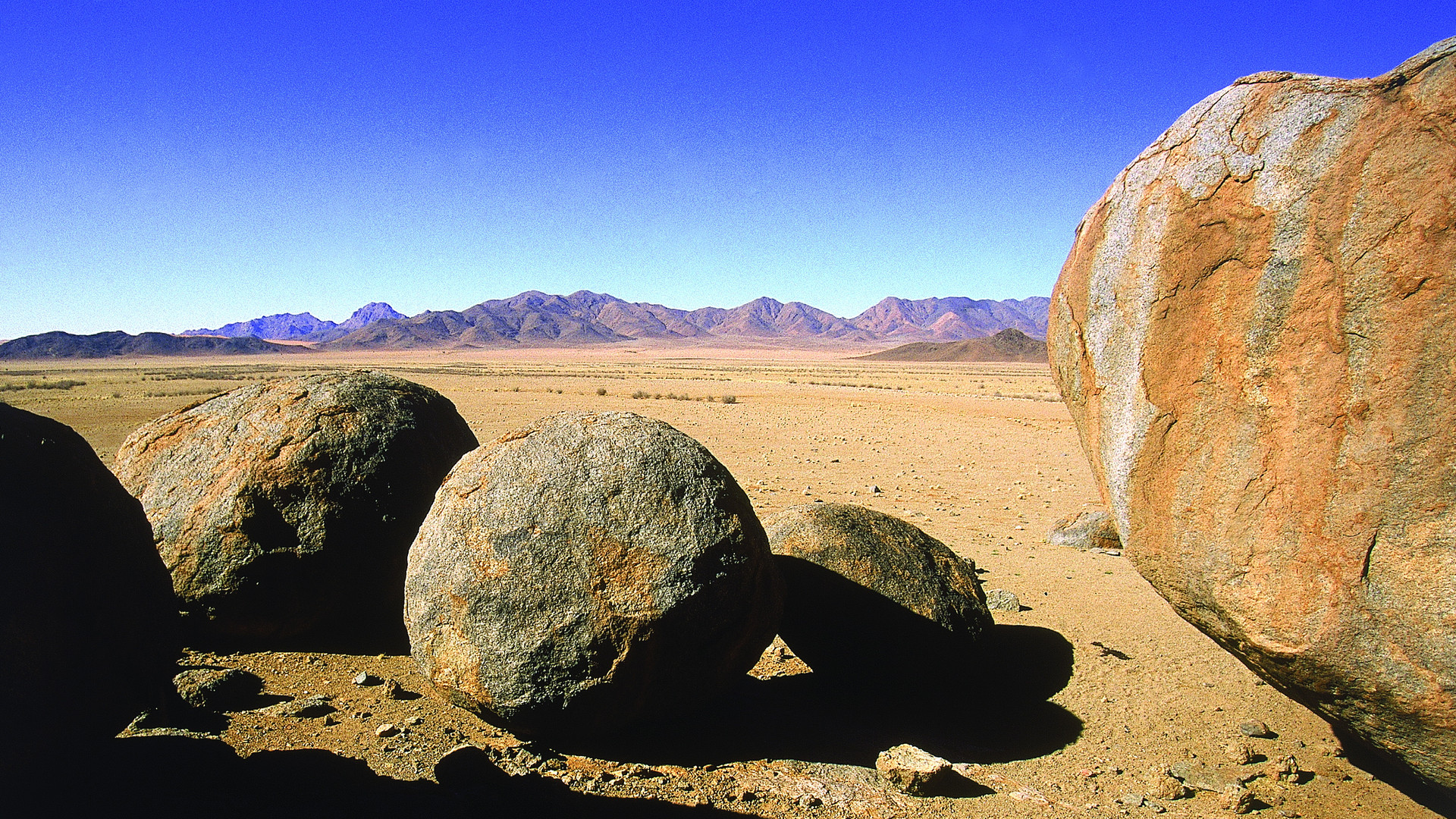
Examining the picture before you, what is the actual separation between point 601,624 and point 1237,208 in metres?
3.47

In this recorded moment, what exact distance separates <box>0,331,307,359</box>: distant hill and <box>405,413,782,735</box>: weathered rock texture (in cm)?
12856

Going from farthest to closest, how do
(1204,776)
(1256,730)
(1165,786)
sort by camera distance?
(1256,730) → (1204,776) → (1165,786)

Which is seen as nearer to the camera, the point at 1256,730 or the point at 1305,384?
the point at 1305,384

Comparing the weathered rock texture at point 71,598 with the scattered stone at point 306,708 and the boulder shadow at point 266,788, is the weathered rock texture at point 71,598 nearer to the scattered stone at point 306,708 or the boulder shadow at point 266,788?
the boulder shadow at point 266,788

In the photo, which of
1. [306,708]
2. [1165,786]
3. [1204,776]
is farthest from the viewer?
[306,708]

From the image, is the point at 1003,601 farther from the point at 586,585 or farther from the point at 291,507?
the point at 291,507

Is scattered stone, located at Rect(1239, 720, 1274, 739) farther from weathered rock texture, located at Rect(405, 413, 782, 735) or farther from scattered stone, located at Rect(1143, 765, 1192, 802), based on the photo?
weathered rock texture, located at Rect(405, 413, 782, 735)

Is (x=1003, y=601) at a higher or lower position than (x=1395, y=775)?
higher

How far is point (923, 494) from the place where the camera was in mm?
11602

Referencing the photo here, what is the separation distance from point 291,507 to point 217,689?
3.68 ft

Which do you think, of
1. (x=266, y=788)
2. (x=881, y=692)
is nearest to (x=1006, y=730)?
(x=881, y=692)

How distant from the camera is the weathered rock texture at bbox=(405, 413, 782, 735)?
3893mm

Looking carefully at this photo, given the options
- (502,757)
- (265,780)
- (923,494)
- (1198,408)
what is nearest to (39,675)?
(265,780)

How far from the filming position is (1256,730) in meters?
4.70
